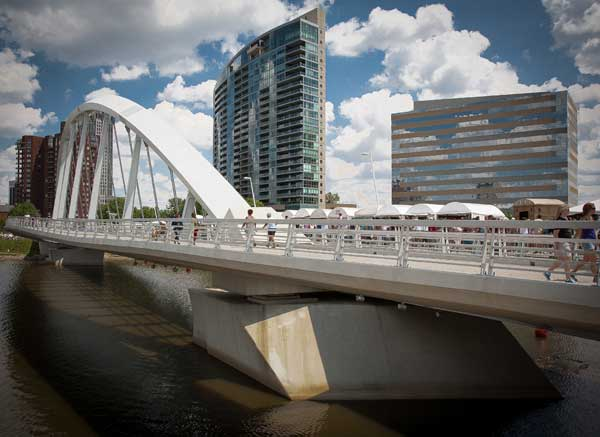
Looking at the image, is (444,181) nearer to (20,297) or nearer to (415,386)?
(20,297)

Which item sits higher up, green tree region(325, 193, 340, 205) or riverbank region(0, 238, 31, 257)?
green tree region(325, 193, 340, 205)

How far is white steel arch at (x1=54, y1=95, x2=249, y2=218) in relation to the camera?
20.6 m

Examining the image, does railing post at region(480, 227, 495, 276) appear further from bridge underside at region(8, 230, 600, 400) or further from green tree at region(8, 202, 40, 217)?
green tree at region(8, 202, 40, 217)

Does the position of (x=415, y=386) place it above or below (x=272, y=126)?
below

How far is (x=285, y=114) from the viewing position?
402ft

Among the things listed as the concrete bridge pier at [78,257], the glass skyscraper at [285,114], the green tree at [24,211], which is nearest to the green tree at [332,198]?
the glass skyscraper at [285,114]

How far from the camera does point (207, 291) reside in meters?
15.5

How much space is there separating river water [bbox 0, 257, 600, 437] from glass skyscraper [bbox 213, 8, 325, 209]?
337ft

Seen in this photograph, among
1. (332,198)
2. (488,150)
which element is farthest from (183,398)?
(332,198)

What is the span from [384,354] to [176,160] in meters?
15.3

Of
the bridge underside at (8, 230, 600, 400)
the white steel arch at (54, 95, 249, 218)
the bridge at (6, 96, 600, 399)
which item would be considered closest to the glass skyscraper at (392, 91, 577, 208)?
the white steel arch at (54, 95, 249, 218)

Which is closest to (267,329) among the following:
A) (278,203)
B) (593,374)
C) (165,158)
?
(593,374)

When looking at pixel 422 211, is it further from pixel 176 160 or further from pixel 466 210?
pixel 176 160

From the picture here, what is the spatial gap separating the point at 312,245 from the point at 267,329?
2351 mm
